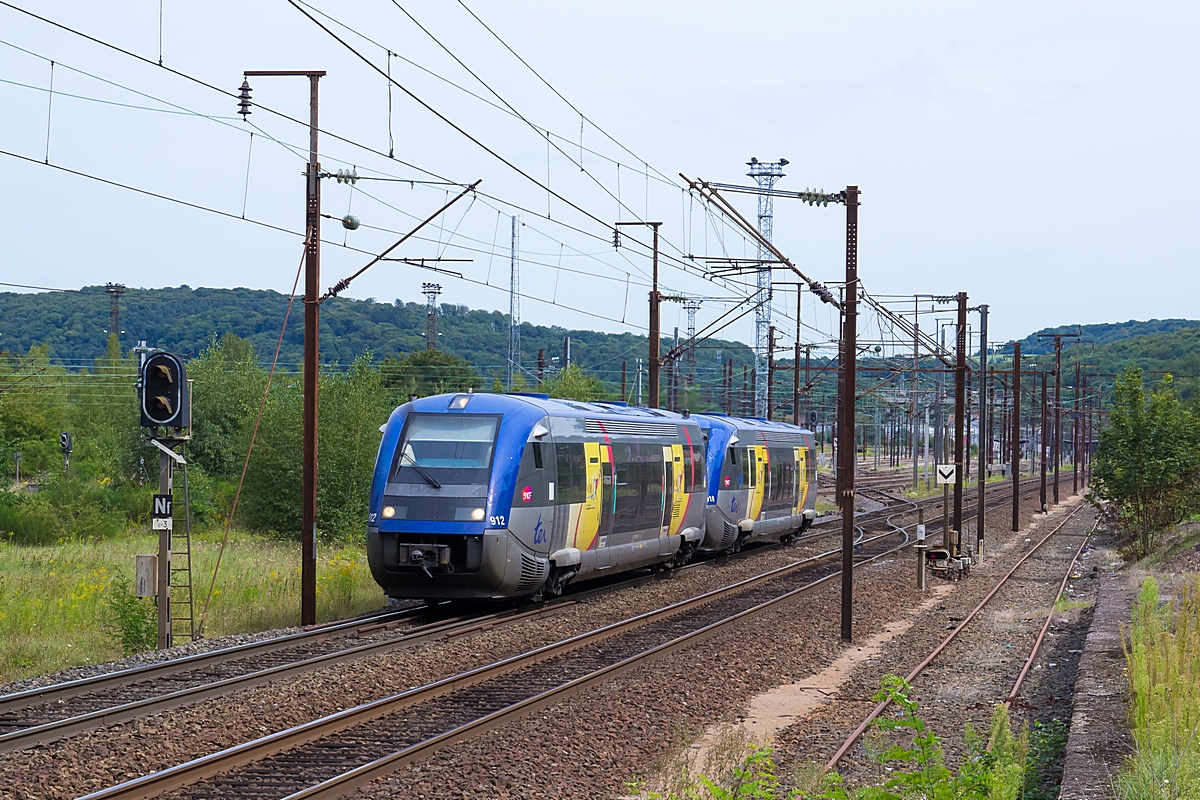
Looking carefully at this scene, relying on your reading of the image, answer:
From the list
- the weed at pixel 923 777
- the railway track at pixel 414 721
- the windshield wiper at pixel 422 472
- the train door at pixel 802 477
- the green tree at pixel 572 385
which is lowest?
the railway track at pixel 414 721

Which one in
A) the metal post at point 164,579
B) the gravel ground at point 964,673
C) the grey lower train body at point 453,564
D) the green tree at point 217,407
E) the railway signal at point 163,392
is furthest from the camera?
the green tree at point 217,407

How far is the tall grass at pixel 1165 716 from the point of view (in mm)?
7961

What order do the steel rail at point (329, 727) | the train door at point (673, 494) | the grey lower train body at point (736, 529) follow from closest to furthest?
the steel rail at point (329, 727) → the train door at point (673, 494) → the grey lower train body at point (736, 529)

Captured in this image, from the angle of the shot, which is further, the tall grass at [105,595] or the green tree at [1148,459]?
the green tree at [1148,459]

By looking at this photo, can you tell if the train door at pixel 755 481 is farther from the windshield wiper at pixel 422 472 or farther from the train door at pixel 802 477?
the windshield wiper at pixel 422 472

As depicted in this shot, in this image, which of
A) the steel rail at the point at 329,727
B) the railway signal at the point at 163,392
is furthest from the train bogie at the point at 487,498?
the railway signal at the point at 163,392

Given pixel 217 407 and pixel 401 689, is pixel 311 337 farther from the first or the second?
pixel 217 407

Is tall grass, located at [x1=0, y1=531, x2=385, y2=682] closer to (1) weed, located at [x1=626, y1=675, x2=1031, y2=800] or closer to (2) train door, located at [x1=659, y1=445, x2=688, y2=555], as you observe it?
(2) train door, located at [x1=659, y1=445, x2=688, y2=555]

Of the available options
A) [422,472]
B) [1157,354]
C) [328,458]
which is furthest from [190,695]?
[1157,354]

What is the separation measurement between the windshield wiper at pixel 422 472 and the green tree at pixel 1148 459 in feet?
74.0

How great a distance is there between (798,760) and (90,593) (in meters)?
14.1

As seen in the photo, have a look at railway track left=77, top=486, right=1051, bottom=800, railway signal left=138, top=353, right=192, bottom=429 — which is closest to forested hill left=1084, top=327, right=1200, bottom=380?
railway track left=77, top=486, right=1051, bottom=800

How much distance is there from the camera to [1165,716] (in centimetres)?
978

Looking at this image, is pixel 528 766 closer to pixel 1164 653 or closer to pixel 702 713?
pixel 702 713
